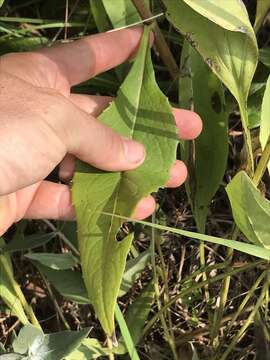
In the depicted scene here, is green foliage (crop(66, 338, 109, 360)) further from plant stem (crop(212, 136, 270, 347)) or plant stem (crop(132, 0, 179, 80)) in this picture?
plant stem (crop(132, 0, 179, 80))

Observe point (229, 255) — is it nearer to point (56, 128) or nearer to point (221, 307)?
point (221, 307)

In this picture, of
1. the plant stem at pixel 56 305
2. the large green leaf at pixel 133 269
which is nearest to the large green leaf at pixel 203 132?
the large green leaf at pixel 133 269

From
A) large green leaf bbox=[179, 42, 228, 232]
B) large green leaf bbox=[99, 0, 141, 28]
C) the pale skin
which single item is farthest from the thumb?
large green leaf bbox=[99, 0, 141, 28]

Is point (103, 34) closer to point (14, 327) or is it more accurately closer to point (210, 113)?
point (210, 113)

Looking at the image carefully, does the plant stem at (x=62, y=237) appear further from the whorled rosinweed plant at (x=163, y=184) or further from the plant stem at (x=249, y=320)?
the plant stem at (x=249, y=320)

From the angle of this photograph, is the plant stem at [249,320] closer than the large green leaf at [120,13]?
Yes

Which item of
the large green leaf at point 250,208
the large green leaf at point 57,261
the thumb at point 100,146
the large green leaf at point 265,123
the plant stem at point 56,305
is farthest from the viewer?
the plant stem at point 56,305

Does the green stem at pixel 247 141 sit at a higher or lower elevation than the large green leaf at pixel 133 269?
higher
